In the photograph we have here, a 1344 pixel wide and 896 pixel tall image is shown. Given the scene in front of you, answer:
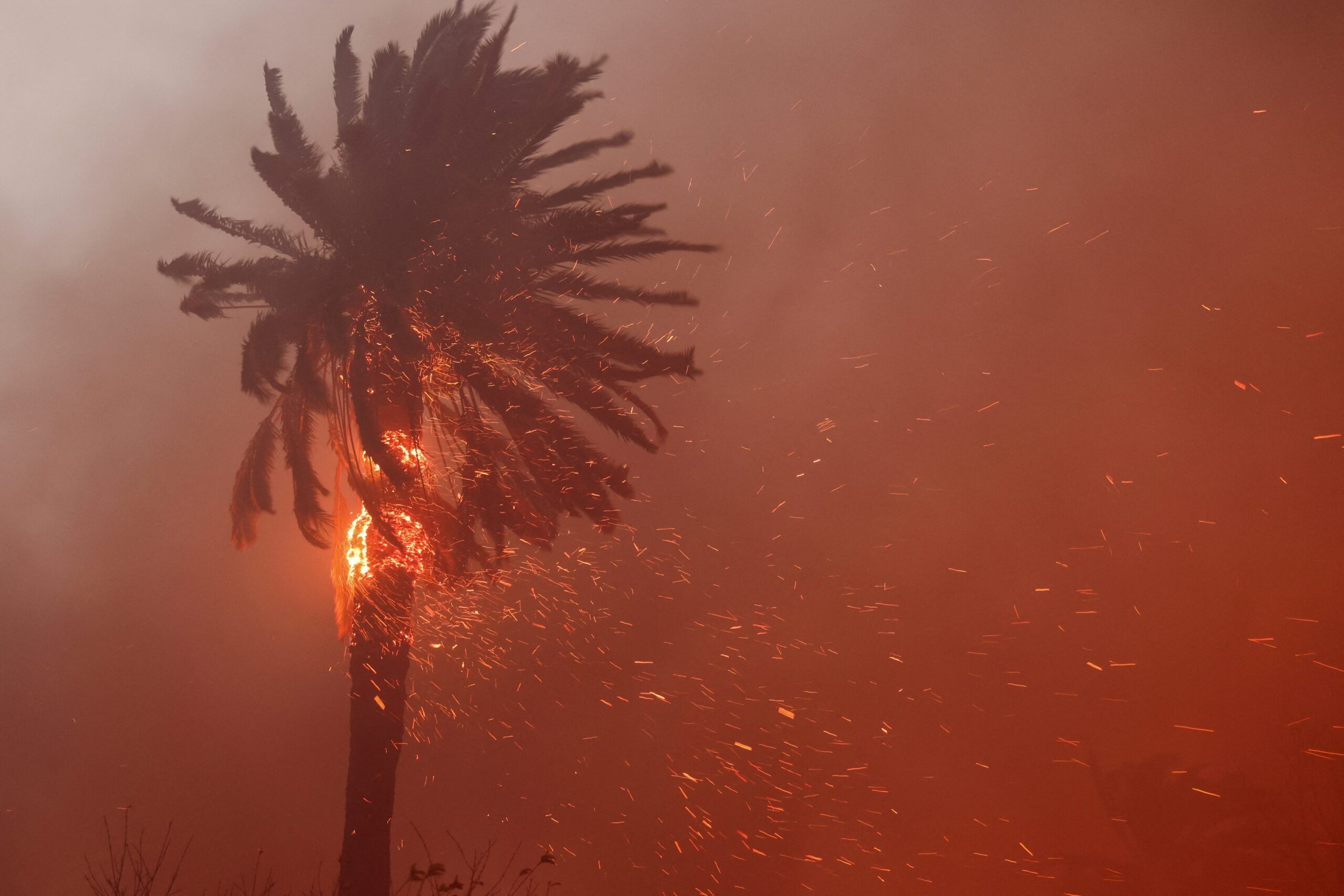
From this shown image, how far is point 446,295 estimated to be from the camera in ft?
19.4

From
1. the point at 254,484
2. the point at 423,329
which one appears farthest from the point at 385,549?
the point at 423,329

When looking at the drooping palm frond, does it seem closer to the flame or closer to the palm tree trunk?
the flame

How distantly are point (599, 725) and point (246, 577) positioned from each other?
3969 millimetres

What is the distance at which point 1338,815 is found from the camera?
709cm

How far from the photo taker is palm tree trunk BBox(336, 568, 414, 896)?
18.2ft

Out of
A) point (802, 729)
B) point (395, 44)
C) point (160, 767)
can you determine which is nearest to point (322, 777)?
point (160, 767)

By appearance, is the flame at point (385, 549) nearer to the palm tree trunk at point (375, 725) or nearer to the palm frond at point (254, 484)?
the palm tree trunk at point (375, 725)

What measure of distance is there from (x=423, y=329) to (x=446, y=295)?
32 centimetres

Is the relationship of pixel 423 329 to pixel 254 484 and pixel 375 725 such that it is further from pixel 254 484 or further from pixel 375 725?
pixel 375 725

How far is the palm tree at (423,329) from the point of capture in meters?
5.70

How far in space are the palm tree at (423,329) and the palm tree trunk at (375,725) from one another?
0.05 feet

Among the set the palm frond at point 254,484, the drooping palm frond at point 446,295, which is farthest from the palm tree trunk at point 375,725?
the palm frond at point 254,484

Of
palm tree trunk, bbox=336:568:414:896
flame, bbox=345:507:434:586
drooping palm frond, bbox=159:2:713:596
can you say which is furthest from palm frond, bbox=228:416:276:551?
palm tree trunk, bbox=336:568:414:896

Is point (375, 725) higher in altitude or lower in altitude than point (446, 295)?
lower
